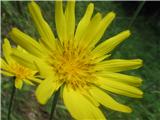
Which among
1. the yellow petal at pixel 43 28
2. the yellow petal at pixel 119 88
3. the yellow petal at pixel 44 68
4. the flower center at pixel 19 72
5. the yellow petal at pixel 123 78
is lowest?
the yellow petal at pixel 119 88

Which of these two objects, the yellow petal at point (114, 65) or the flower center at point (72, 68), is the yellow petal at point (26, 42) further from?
the yellow petal at point (114, 65)

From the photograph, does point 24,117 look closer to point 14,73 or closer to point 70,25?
point 14,73

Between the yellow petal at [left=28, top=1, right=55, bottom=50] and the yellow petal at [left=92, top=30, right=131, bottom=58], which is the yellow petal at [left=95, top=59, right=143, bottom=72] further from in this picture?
the yellow petal at [left=28, top=1, right=55, bottom=50]

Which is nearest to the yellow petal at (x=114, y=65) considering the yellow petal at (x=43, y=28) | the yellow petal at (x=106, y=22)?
the yellow petal at (x=106, y=22)

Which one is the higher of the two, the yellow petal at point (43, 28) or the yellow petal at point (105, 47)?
the yellow petal at point (43, 28)

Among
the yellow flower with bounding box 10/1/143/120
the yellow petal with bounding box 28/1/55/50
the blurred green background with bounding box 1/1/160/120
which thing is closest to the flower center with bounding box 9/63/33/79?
the blurred green background with bounding box 1/1/160/120

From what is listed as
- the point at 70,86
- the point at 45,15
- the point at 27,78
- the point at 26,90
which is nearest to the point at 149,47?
the point at 45,15

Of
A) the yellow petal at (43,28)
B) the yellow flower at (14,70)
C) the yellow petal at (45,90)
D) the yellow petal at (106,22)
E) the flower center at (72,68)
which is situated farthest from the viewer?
the yellow flower at (14,70)

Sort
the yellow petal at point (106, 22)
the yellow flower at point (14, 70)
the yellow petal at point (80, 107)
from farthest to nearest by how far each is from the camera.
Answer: the yellow flower at point (14, 70) → the yellow petal at point (106, 22) → the yellow petal at point (80, 107)
